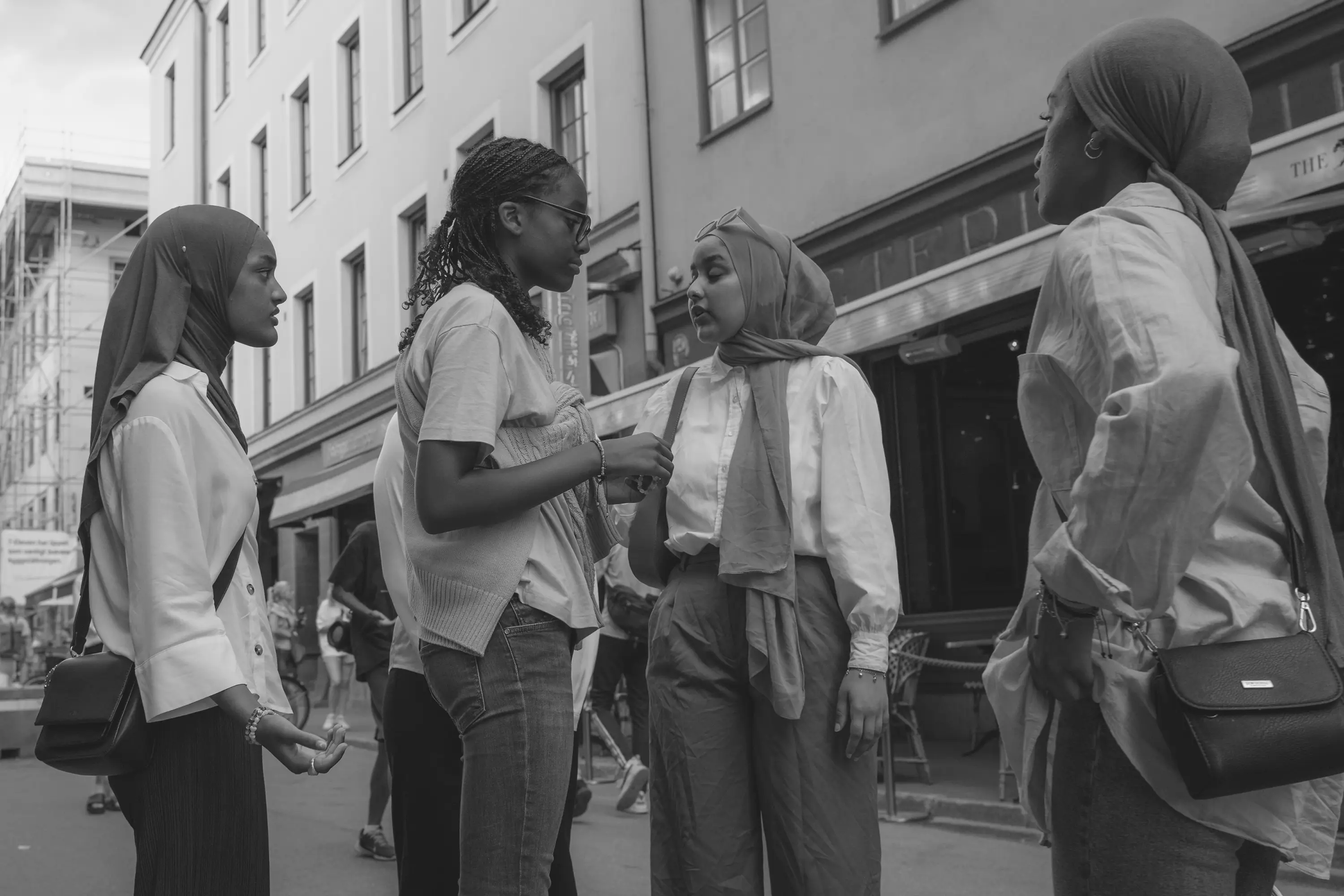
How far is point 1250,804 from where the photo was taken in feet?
5.82

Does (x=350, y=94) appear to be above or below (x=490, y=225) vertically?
above

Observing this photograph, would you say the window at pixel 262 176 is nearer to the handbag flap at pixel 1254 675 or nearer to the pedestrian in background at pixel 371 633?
the pedestrian in background at pixel 371 633

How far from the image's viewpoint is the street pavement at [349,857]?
579 cm

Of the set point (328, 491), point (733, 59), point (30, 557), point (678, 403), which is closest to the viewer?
point (678, 403)

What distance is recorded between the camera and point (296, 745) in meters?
2.14

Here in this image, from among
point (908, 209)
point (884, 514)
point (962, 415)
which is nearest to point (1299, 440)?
point (884, 514)

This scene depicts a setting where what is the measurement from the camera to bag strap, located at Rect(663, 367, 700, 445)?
10.4 feet

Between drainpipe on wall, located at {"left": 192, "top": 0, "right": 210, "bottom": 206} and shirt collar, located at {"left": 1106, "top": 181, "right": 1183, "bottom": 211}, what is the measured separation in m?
28.2

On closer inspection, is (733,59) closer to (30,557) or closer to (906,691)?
(906,691)

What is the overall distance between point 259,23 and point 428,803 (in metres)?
25.3

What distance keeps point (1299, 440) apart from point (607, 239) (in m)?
12.7


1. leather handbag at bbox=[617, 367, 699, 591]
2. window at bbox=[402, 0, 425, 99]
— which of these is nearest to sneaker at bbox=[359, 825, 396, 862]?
leather handbag at bbox=[617, 367, 699, 591]

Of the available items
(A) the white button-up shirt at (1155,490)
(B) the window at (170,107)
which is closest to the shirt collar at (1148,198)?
(A) the white button-up shirt at (1155,490)

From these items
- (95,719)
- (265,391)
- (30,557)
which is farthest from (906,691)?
(30,557)
